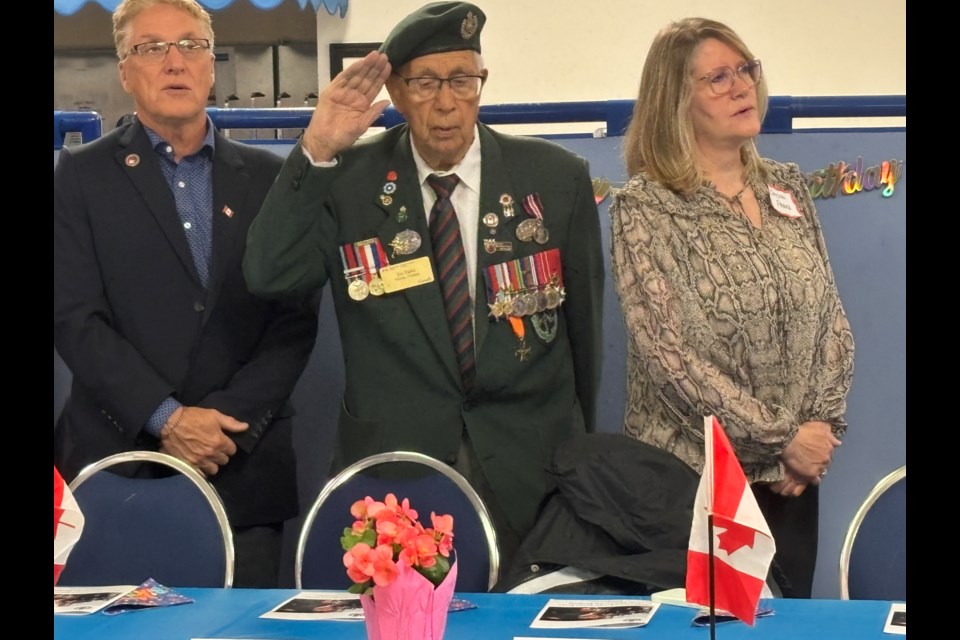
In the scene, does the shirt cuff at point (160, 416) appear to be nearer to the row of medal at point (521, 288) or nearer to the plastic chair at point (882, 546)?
the row of medal at point (521, 288)

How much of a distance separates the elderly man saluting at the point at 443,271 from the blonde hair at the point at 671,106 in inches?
8.4

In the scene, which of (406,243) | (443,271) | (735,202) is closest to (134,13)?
(406,243)

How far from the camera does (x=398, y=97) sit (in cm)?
289

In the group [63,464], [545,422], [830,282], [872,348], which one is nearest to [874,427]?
[872,348]

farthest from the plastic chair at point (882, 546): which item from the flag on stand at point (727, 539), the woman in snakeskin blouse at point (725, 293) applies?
the flag on stand at point (727, 539)

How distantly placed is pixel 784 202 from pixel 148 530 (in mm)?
1539

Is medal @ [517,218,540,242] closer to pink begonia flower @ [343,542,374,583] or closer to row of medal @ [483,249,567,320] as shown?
row of medal @ [483,249,567,320]

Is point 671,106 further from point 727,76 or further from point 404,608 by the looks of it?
point 404,608

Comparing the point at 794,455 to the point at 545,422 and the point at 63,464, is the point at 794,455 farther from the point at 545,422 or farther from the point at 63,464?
the point at 63,464

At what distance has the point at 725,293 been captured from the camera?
2.76m

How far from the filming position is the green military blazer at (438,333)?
112 inches

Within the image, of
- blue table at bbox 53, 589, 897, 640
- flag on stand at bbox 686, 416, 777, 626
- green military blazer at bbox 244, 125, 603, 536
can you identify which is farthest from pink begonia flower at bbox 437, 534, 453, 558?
green military blazer at bbox 244, 125, 603, 536

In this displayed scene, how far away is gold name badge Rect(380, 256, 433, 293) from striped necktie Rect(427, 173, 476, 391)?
0.04 metres
